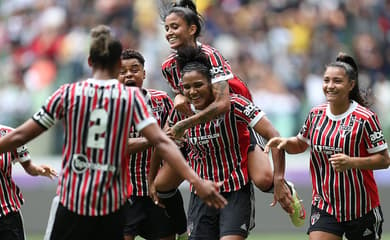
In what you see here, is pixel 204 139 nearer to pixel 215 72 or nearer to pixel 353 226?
pixel 215 72

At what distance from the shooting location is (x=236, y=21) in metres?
14.3

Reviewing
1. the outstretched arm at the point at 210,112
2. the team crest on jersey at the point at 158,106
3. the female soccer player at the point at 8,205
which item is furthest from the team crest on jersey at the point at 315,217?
the female soccer player at the point at 8,205

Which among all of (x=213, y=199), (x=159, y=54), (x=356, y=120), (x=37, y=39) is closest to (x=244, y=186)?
(x=356, y=120)

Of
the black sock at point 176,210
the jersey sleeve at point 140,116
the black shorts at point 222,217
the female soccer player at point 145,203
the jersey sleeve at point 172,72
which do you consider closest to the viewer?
the jersey sleeve at point 140,116

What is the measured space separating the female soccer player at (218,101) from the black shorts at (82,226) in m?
1.52

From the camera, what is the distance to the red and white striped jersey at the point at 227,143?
754cm

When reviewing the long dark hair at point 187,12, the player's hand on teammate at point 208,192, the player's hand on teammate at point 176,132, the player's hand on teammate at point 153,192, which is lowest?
the player's hand on teammate at point 153,192

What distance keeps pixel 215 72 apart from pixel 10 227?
198cm

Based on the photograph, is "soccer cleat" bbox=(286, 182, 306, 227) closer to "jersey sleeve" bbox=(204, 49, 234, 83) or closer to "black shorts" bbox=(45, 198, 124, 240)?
"jersey sleeve" bbox=(204, 49, 234, 83)

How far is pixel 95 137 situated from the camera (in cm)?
582

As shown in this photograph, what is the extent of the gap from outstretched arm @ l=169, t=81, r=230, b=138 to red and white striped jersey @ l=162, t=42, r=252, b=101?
0.10 meters

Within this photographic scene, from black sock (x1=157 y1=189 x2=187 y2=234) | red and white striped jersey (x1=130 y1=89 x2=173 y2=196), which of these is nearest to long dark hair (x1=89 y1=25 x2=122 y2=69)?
red and white striped jersey (x1=130 y1=89 x2=173 y2=196)

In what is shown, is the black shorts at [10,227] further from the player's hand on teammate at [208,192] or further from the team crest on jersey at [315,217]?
the team crest on jersey at [315,217]

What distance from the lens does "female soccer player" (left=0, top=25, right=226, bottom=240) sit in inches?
229
